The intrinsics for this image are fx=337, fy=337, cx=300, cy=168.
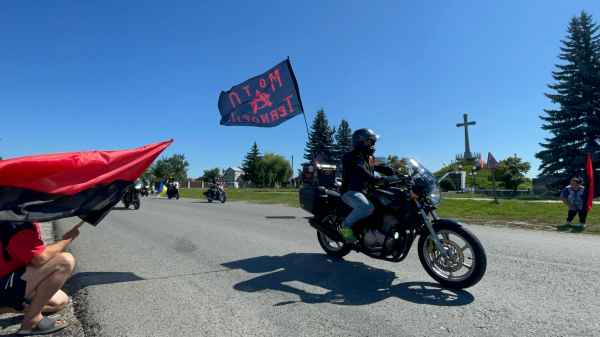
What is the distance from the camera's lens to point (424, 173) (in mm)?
4066

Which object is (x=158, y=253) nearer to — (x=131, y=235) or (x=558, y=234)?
(x=131, y=235)

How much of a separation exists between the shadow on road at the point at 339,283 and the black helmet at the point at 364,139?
1536 mm

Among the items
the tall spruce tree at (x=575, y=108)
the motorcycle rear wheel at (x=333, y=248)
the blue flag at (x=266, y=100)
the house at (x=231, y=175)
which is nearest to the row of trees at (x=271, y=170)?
the tall spruce tree at (x=575, y=108)

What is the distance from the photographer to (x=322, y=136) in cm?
5719

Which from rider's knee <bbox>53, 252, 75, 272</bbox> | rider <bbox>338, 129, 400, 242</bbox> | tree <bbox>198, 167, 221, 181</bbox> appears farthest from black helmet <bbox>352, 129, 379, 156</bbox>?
tree <bbox>198, 167, 221, 181</bbox>

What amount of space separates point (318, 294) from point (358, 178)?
168 centimetres

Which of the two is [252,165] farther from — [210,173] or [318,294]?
[318,294]

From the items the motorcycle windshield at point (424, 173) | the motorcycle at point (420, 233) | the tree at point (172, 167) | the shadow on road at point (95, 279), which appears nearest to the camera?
the motorcycle at point (420, 233)

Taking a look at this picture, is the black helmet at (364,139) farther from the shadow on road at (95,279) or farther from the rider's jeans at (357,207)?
the shadow on road at (95,279)

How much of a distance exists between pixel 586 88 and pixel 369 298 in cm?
3212

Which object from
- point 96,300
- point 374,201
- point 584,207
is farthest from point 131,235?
point 584,207

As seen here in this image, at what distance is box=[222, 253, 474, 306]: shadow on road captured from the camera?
3262 mm

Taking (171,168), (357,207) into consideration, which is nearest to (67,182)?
(357,207)

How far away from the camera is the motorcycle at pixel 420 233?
3467 millimetres
